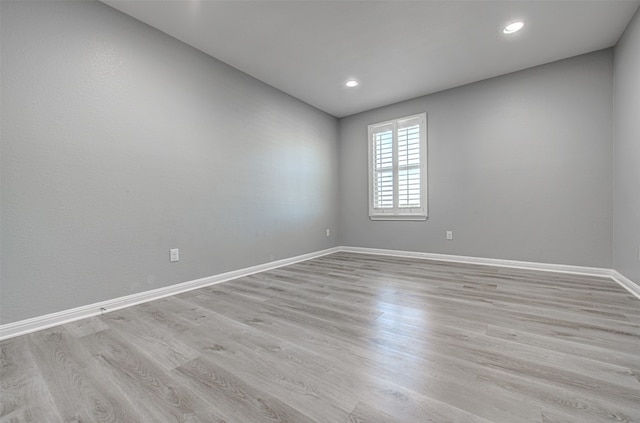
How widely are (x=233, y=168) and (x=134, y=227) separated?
1.20 meters

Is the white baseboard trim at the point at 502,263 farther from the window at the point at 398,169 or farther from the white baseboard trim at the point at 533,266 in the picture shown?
the window at the point at 398,169

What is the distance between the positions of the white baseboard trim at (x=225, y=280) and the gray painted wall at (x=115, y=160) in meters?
0.06

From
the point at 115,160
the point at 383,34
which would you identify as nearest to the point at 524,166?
the point at 383,34

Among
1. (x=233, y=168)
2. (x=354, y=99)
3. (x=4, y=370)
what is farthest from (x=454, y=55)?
(x=4, y=370)

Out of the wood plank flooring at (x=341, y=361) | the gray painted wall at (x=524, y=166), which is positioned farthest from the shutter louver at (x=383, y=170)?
the wood plank flooring at (x=341, y=361)

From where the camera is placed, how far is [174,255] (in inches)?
101

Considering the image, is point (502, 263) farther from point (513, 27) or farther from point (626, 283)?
point (513, 27)

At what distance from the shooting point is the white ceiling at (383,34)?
7.24ft

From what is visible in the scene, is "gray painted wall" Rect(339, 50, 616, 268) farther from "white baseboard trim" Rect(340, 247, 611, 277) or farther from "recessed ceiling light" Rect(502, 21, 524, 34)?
"recessed ceiling light" Rect(502, 21, 524, 34)

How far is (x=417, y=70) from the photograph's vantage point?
3.25m

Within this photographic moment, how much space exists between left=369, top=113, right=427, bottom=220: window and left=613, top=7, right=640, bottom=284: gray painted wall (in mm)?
1953

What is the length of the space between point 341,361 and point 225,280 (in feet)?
6.51

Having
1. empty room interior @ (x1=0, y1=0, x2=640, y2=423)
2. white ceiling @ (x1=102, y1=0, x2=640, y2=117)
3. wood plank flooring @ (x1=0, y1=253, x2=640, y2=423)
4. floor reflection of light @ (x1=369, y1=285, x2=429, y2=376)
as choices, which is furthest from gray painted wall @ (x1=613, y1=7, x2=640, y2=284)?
floor reflection of light @ (x1=369, y1=285, x2=429, y2=376)

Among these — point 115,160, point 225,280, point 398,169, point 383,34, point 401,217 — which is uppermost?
point 383,34
